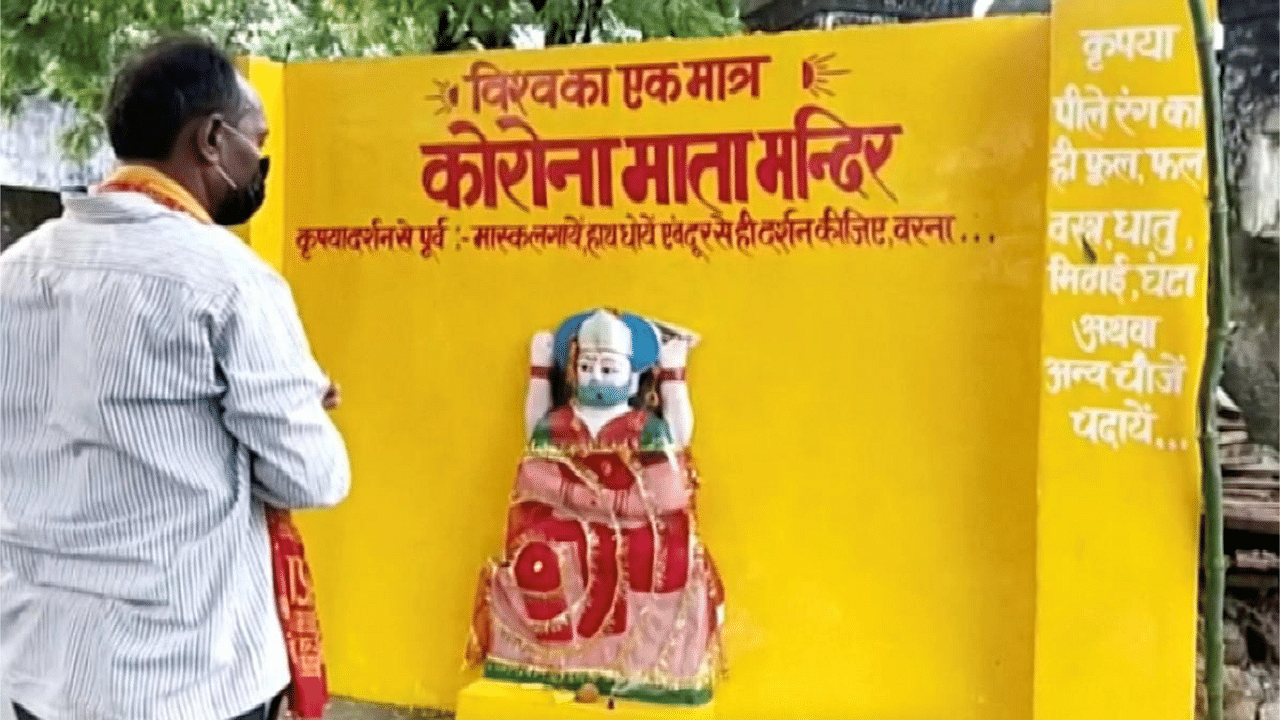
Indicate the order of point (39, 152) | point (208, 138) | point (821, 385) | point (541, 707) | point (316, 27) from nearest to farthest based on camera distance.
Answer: point (208, 138), point (821, 385), point (541, 707), point (316, 27), point (39, 152)

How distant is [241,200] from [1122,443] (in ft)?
6.53

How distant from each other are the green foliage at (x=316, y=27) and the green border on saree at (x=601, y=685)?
7.42 ft

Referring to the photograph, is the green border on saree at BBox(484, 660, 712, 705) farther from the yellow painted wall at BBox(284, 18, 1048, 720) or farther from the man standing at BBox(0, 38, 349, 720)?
the man standing at BBox(0, 38, 349, 720)

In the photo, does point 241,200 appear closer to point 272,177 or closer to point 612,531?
point 612,531

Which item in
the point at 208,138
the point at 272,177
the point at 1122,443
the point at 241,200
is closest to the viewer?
the point at 208,138

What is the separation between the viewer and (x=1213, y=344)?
2.83 metres

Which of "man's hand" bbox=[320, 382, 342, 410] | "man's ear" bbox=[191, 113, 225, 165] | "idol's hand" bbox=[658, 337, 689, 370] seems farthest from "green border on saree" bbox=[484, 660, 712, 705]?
"man's ear" bbox=[191, 113, 225, 165]

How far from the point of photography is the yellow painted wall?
123 inches

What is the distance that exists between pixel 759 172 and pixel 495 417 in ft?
3.18

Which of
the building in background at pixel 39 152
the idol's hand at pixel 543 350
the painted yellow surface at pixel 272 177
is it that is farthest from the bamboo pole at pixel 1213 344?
the building in background at pixel 39 152

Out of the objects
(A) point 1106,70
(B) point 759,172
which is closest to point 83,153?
(B) point 759,172

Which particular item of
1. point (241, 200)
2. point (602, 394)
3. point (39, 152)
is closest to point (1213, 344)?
point (602, 394)

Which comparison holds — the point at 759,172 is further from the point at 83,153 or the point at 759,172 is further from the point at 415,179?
the point at 83,153

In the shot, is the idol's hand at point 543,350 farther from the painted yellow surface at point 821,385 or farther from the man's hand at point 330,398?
the man's hand at point 330,398
